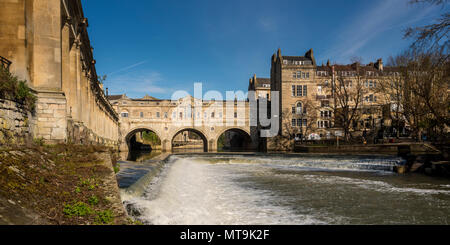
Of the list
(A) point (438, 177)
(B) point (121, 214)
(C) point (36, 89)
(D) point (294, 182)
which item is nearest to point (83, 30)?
(C) point (36, 89)

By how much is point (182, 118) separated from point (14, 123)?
4446 cm

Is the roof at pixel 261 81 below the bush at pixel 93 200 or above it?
above

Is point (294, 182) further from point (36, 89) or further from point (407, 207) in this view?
point (36, 89)

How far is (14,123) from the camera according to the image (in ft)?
22.5

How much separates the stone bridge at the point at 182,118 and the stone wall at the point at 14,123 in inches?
1689

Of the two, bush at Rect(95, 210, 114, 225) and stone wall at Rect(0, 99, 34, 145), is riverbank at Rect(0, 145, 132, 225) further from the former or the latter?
stone wall at Rect(0, 99, 34, 145)

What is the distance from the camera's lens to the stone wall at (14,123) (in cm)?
628

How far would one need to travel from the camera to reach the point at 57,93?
9.55m

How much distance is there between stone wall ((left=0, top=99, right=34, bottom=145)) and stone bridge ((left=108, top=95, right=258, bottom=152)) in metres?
42.9

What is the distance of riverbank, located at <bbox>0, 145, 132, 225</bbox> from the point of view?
10.0 feet

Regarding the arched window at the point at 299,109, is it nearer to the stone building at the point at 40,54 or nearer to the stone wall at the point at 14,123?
the stone building at the point at 40,54

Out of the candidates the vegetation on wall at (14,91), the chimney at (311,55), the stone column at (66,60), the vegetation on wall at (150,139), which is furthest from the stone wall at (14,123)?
the vegetation on wall at (150,139)

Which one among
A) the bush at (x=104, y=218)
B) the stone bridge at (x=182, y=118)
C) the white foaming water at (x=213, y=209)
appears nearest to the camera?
the bush at (x=104, y=218)
